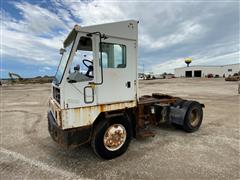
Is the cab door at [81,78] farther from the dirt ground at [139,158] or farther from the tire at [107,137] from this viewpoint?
the dirt ground at [139,158]

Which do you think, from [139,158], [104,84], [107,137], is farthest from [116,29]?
[139,158]

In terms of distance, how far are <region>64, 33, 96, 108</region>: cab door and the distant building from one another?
260 ft

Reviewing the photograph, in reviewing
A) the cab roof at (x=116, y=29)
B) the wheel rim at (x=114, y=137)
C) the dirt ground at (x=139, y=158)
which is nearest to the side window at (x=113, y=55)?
the cab roof at (x=116, y=29)

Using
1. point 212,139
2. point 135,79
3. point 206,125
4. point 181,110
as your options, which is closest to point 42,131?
point 135,79

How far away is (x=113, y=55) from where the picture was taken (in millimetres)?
3381

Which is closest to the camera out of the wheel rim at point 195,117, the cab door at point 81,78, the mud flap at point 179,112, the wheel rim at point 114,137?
the cab door at point 81,78

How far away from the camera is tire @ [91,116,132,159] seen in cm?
325

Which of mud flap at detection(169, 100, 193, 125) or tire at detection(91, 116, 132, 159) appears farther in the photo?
mud flap at detection(169, 100, 193, 125)

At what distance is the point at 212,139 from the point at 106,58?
3.47 m

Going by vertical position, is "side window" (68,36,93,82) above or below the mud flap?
above

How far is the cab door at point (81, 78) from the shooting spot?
2.91 meters

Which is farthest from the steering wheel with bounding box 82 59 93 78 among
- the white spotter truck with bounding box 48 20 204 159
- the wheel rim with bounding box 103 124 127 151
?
the wheel rim with bounding box 103 124 127 151

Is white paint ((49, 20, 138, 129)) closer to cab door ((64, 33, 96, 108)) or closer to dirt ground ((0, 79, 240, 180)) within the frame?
cab door ((64, 33, 96, 108))

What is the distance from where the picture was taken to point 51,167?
3217 mm
